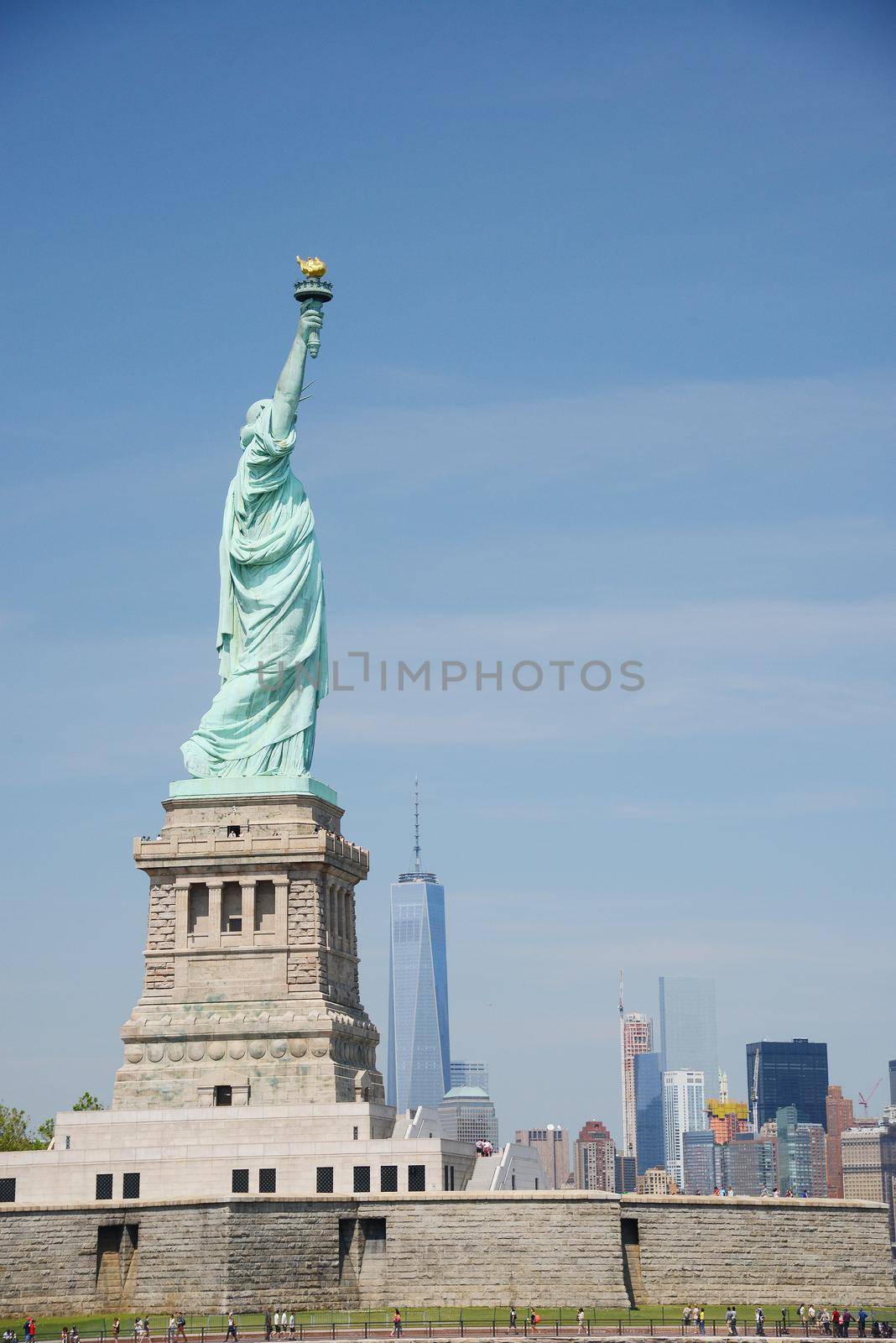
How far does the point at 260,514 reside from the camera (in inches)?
2879

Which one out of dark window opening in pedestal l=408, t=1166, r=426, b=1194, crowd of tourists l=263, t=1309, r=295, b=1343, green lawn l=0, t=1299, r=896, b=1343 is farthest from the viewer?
dark window opening in pedestal l=408, t=1166, r=426, b=1194

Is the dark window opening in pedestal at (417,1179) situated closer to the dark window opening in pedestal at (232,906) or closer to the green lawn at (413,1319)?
the green lawn at (413,1319)

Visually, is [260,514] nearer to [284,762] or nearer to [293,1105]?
[284,762]

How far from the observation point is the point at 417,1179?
63062mm

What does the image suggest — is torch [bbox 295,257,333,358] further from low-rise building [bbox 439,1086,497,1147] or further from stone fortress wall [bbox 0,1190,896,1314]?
low-rise building [bbox 439,1086,497,1147]

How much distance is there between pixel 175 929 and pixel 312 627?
11.2 meters

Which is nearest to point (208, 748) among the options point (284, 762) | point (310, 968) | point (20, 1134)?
point (284, 762)

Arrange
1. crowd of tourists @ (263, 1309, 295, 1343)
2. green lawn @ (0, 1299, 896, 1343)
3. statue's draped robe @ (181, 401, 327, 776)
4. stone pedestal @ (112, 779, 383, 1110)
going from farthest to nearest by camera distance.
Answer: statue's draped robe @ (181, 401, 327, 776) → stone pedestal @ (112, 779, 383, 1110) → green lawn @ (0, 1299, 896, 1343) → crowd of tourists @ (263, 1309, 295, 1343)

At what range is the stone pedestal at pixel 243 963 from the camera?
66.8 metres

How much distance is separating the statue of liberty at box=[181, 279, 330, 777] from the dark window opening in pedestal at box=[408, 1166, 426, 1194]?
14.6 meters

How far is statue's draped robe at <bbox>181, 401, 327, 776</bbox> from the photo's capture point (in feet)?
234

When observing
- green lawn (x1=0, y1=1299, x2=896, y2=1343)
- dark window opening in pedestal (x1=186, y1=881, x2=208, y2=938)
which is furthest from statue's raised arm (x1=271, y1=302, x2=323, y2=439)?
green lawn (x1=0, y1=1299, x2=896, y2=1343)

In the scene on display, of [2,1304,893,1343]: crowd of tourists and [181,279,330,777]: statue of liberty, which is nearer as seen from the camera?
[2,1304,893,1343]: crowd of tourists

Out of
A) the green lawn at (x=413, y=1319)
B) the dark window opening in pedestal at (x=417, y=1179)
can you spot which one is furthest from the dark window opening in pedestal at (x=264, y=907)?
the green lawn at (x=413, y=1319)
